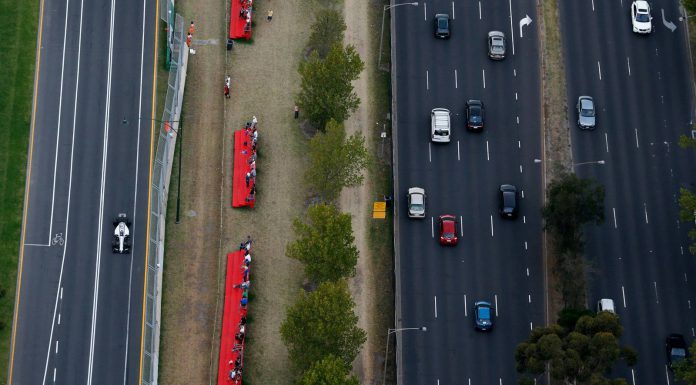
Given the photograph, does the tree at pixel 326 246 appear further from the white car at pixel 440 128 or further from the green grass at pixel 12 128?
the green grass at pixel 12 128

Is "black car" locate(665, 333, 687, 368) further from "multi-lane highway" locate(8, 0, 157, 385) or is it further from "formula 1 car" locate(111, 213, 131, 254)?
"formula 1 car" locate(111, 213, 131, 254)

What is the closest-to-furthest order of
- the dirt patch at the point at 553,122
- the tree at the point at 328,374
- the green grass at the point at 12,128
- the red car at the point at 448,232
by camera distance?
1. the tree at the point at 328,374
2. the green grass at the point at 12,128
3. the red car at the point at 448,232
4. the dirt patch at the point at 553,122

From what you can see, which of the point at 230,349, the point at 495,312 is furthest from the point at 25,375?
the point at 495,312

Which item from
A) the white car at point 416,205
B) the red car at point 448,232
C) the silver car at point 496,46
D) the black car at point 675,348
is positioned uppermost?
the silver car at point 496,46

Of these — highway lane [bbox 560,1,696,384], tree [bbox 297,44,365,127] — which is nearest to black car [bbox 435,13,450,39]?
tree [bbox 297,44,365,127]

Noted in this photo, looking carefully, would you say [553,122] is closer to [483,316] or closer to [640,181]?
[640,181]

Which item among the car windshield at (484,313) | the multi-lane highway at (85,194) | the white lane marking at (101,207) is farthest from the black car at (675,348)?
the white lane marking at (101,207)

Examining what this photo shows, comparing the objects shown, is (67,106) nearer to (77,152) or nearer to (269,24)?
(77,152)
